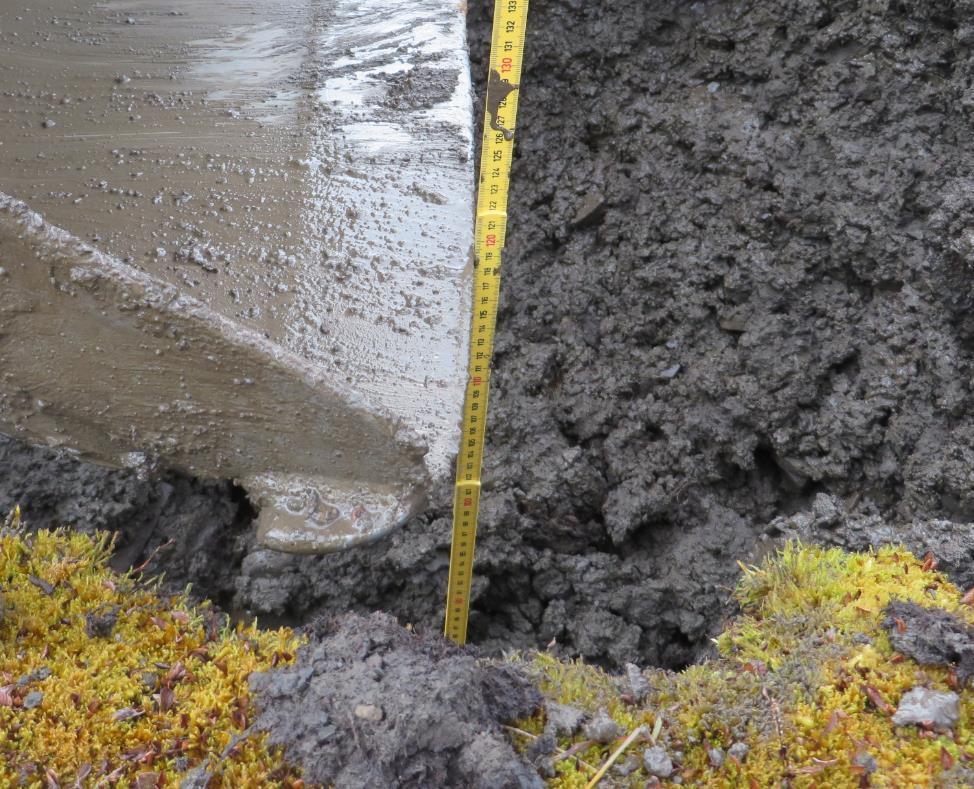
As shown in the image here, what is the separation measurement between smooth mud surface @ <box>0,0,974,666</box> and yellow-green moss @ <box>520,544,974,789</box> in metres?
0.24

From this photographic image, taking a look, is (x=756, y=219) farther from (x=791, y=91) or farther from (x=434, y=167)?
(x=434, y=167)

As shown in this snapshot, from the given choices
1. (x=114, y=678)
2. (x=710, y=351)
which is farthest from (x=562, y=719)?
(x=710, y=351)

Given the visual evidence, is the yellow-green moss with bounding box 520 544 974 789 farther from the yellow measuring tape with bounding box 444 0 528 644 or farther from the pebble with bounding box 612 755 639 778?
the yellow measuring tape with bounding box 444 0 528 644

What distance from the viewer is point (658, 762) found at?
1.79m

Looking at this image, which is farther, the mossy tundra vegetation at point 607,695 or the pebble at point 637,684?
the pebble at point 637,684

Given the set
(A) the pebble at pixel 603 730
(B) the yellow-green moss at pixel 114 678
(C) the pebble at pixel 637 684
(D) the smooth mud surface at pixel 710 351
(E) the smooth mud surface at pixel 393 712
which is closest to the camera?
(E) the smooth mud surface at pixel 393 712

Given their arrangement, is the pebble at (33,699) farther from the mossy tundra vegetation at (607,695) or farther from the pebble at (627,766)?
the pebble at (627,766)

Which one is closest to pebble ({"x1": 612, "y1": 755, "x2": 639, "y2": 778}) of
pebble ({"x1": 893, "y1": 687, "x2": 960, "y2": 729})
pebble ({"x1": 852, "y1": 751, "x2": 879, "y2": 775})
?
pebble ({"x1": 852, "y1": 751, "x2": 879, "y2": 775})

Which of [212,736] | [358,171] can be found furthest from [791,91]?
[212,736]

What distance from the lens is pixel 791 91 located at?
3248 mm

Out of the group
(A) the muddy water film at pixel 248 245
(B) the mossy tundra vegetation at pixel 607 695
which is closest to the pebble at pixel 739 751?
(B) the mossy tundra vegetation at pixel 607 695

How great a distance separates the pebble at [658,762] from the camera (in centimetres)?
178

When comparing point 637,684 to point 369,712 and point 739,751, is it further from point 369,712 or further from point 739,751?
point 369,712

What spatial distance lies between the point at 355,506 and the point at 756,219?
2.10m
